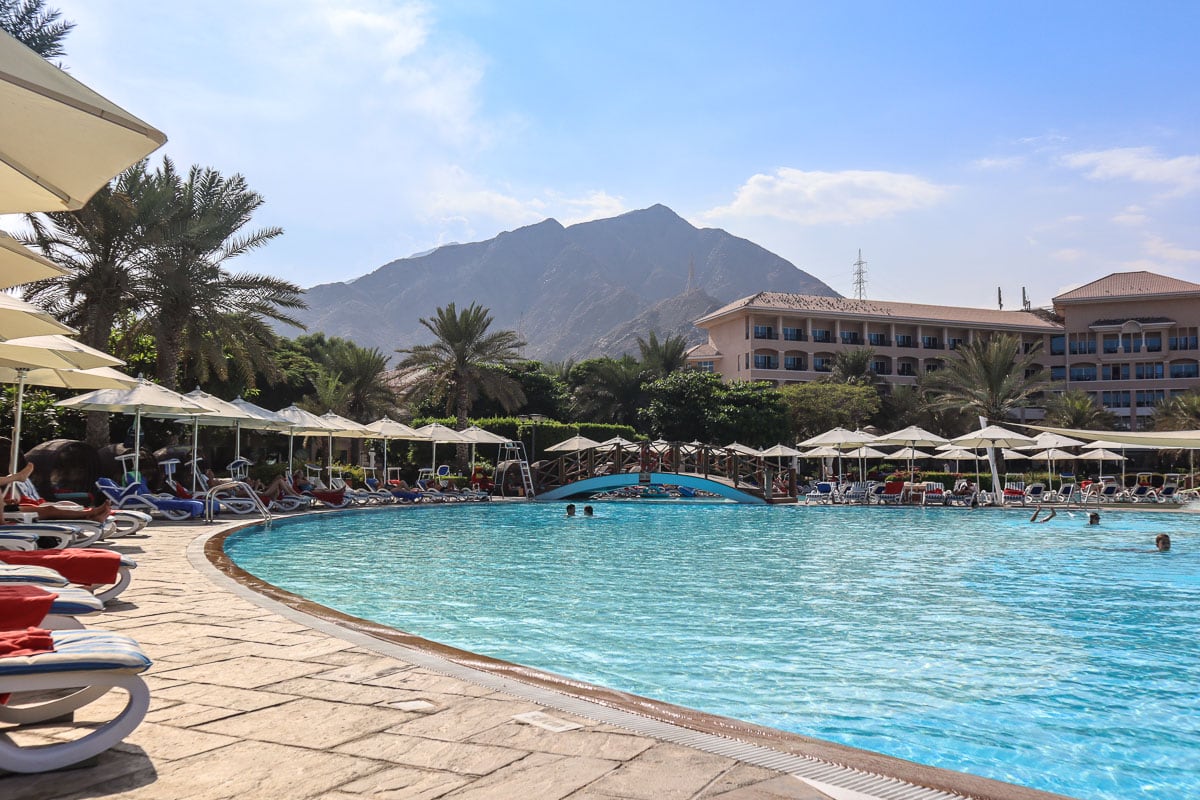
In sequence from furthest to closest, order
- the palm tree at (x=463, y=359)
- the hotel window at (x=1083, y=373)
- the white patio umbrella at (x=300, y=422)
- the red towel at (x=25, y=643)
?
the hotel window at (x=1083, y=373), the palm tree at (x=463, y=359), the white patio umbrella at (x=300, y=422), the red towel at (x=25, y=643)

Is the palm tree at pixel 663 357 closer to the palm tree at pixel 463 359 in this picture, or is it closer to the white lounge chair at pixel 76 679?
the palm tree at pixel 463 359

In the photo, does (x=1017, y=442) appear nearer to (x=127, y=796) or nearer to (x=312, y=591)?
(x=312, y=591)

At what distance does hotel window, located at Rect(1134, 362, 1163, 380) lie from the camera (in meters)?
59.4

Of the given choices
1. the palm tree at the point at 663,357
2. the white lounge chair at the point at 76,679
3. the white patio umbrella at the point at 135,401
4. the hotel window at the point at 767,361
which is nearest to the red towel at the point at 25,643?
the white lounge chair at the point at 76,679

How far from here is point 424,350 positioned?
36.0 m

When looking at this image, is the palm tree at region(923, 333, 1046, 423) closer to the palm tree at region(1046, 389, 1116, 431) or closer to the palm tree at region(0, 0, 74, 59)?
the palm tree at region(1046, 389, 1116, 431)

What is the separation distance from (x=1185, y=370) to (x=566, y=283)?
118889mm

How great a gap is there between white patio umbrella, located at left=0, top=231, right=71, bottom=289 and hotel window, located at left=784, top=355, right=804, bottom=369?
186 ft

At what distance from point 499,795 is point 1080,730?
14.1ft

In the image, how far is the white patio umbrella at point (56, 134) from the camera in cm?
300

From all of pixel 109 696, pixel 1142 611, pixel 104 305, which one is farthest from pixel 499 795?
pixel 104 305

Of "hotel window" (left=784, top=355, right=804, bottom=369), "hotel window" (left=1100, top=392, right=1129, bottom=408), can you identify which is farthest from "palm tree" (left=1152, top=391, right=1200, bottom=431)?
"hotel window" (left=784, top=355, right=804, bottom=369)

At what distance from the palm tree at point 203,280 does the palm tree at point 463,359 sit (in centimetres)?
1121

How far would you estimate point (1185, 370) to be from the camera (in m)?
59.1
